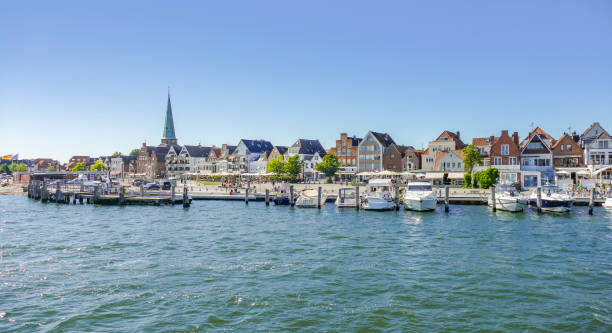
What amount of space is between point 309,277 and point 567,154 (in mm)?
69546

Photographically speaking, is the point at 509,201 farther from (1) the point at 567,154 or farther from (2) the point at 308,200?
(1) the point at 567,154

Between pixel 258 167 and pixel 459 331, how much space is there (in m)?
112

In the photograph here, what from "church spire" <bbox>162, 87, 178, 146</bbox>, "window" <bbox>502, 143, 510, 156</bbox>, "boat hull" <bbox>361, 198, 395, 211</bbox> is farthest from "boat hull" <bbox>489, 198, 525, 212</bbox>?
"church spire" <bbox>162, 87, 178, 146</bbox>

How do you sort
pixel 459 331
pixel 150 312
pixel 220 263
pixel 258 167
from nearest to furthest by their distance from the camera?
pixel 459 331 < pixel 150 312 < pixel 220 263 < pixel 258 167

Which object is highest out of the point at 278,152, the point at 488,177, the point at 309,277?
the point at 278,152

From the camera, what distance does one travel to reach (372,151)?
10019cm

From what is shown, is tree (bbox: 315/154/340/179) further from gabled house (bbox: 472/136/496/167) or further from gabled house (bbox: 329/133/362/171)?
gabled house (bbox: 472/136/496/167)

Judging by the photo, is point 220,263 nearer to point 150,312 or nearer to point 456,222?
point 150,312

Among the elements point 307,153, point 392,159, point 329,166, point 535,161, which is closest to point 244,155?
point 307,153

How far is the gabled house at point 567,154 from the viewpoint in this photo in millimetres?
71375

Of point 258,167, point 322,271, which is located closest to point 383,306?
point 322,271

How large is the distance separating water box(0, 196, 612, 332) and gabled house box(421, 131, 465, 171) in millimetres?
54058

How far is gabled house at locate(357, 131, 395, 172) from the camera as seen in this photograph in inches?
3902

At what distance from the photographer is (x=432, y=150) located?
9131 cm
